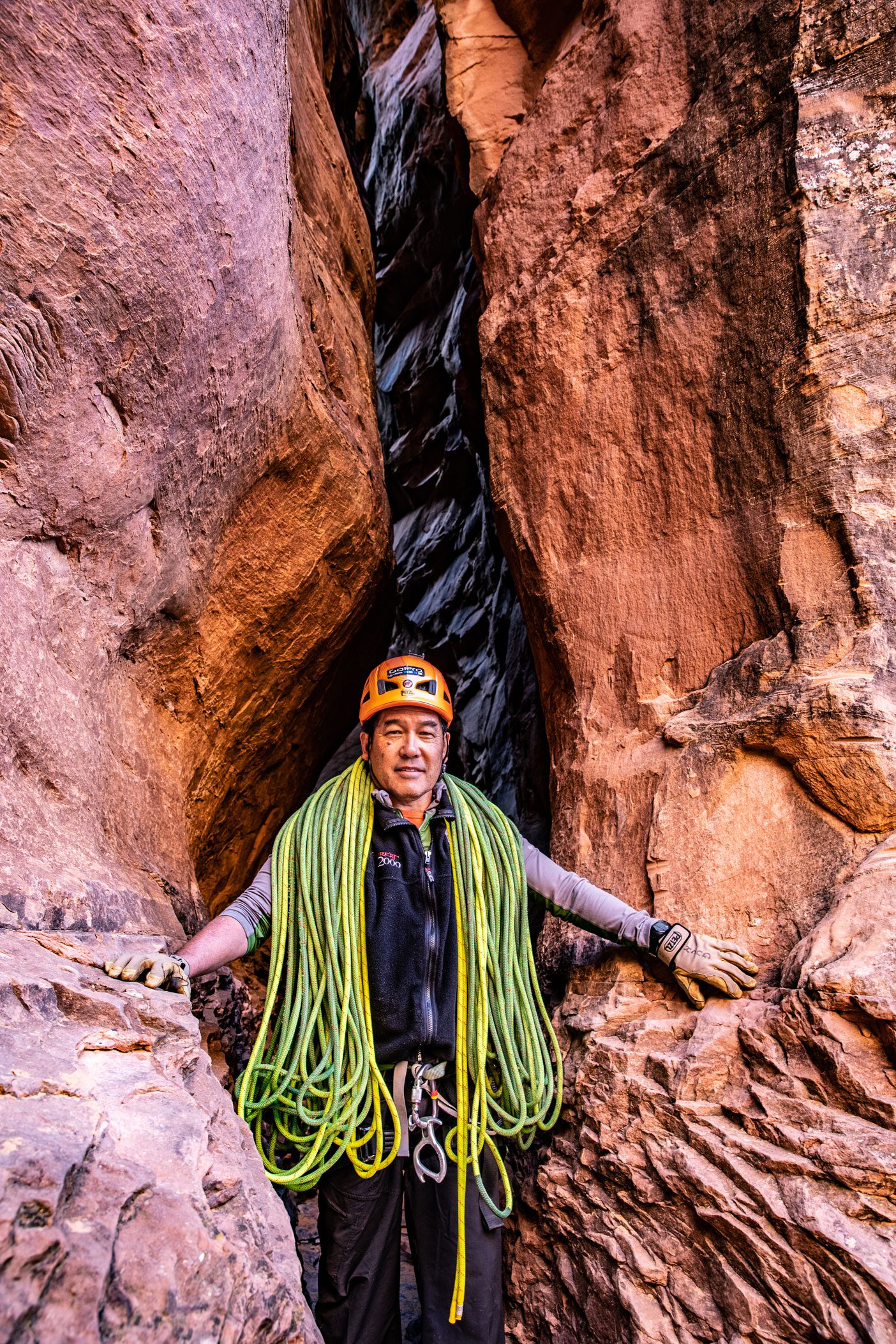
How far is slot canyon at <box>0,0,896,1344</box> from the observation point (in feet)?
5.30

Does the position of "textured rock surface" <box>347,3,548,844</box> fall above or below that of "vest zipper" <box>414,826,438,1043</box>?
above

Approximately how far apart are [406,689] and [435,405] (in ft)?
15.7

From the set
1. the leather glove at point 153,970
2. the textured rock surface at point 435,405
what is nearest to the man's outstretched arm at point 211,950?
the leather glove at point 153,970

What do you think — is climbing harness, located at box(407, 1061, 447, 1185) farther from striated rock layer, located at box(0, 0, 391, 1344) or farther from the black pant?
striated rock layer, located at box(0, 0, 391, 1344)

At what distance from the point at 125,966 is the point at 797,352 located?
250 centimetres

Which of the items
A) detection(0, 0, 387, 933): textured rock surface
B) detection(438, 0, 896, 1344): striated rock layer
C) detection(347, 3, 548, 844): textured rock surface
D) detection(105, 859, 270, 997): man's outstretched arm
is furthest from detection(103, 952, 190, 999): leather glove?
detection(347, 3, 548, 844): textured rock surface

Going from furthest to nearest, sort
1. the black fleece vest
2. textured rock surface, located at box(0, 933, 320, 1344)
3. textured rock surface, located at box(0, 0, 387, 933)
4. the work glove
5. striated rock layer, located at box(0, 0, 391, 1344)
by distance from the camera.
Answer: the black fleece vest, the work glove, textured rock surface, located at box(0, 0, 387, 933), striated rock layer, located at box(0, 0, 391, 1344), textured rock surface, located at box(0, 933, 320, 1344)

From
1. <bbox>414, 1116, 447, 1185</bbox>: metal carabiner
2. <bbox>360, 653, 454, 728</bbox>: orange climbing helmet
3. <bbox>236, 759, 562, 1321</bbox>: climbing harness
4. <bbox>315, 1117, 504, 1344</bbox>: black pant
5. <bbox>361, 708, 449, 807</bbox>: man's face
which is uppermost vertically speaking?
<bbox>360, 653, 454, 728</bbox>: orange climbing helmet

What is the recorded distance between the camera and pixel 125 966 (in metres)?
1.79

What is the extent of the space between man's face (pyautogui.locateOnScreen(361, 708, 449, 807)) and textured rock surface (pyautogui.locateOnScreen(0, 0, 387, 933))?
68 cm

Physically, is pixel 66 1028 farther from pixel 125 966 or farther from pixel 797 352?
pixel 797 352

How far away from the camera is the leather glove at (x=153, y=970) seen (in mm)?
1771

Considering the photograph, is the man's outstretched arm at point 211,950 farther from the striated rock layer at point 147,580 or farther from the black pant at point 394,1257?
the black pant at point 394,1257

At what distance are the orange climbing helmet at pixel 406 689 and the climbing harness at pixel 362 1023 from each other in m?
0.27
